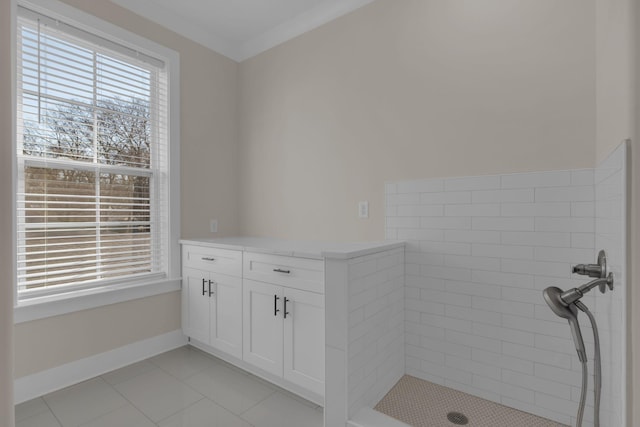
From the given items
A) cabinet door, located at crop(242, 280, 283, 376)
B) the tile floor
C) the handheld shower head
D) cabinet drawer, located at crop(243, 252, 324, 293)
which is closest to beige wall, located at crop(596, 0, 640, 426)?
the handheld shower head

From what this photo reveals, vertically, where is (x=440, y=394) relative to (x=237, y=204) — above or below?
below

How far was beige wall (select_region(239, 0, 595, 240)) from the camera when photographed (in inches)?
70.9

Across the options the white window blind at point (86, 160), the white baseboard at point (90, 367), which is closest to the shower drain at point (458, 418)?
the white baseboard at point (90, 367)

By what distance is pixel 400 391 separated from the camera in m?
2.10

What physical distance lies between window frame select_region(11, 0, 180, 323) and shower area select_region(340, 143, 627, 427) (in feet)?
6.00

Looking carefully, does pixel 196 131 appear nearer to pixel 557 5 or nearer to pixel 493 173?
pixel 493 173

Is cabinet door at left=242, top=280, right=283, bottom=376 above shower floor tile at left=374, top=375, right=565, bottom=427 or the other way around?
above

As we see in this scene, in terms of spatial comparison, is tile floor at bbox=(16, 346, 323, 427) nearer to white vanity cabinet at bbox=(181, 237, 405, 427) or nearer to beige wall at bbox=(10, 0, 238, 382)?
white vanity cabinet at bbox=(181, 237, 405, 427)

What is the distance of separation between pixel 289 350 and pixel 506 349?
1313 millimetres

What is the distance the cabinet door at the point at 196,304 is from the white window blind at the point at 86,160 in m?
0.27

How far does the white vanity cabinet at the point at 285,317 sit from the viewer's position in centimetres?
195

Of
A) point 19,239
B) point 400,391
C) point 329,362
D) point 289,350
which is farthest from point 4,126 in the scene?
point 400,391

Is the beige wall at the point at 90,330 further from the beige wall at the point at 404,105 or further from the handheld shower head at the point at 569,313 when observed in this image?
the handheld shower head at the point at 569,313

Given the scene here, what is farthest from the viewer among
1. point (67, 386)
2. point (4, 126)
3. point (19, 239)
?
point (67, 386)
